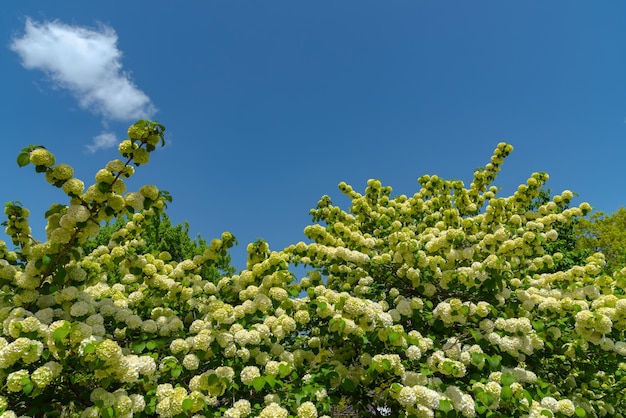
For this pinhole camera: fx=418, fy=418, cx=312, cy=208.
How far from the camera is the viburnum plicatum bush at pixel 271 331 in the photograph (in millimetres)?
3676

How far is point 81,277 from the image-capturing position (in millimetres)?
4219

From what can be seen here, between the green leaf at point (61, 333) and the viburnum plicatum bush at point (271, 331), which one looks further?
the viburnum plicatum bush at point (271, 331)

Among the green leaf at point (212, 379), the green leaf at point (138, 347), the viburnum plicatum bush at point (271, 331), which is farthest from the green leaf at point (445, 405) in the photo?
the green leaf at point (138, 347)

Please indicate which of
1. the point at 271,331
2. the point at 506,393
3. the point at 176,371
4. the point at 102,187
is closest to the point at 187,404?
the point at 176,371

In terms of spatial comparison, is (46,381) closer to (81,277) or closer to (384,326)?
(81,277)

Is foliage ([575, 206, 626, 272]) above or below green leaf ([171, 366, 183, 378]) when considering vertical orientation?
above

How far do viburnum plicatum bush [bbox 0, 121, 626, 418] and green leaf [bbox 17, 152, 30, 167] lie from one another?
0.01 m

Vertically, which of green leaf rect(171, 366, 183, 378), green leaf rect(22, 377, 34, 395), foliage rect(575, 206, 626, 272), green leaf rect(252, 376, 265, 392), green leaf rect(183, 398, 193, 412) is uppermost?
foliage rect(575, 206, 626, 272)

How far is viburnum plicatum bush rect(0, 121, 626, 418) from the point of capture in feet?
12.1

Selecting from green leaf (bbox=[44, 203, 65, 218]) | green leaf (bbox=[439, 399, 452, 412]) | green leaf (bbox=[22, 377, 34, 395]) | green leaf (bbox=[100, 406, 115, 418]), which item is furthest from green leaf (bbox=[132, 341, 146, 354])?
green leaf (bbox=[439, 399, 452, 412])

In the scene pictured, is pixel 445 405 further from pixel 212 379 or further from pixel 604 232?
pixel 604 232

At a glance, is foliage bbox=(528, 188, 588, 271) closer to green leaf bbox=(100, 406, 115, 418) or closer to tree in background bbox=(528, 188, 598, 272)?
tree in background bbox=(528, 188, 598, 272)

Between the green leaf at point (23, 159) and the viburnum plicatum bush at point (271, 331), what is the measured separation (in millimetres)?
12

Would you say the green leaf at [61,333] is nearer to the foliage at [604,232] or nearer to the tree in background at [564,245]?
the tree in background at [564,245]
